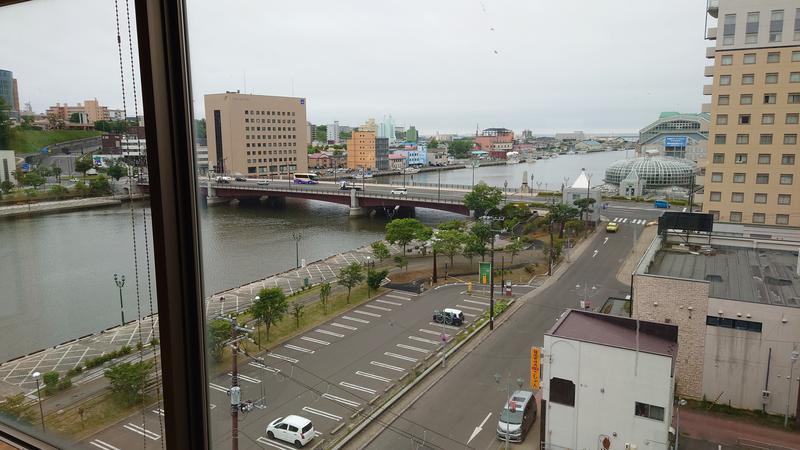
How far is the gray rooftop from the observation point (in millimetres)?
1880

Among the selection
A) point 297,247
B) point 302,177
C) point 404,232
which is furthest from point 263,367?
point 404,232

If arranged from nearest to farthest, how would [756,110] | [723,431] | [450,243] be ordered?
1. [756,110]
2. [723,431]
3. [450,243]

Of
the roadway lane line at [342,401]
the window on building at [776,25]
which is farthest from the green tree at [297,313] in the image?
the window on building at [776,25]

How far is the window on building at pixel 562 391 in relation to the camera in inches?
78.4

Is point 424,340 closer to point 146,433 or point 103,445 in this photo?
point 103,445

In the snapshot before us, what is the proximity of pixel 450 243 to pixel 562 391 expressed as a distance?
3.81 meters

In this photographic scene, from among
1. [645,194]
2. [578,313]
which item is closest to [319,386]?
[578,313]

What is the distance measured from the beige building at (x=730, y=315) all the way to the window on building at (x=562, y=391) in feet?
1.45

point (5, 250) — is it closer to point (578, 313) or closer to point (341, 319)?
point (578, 313)

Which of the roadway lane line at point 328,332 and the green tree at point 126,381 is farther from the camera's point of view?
the roadway lane line at point 328,332

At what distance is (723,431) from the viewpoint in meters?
1.95

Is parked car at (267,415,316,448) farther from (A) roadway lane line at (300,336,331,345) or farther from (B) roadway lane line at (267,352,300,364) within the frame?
(A) roadway lane line at (300,336,331,345)

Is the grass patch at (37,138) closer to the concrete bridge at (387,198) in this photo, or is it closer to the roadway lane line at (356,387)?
the roadway lane line at (356,387)

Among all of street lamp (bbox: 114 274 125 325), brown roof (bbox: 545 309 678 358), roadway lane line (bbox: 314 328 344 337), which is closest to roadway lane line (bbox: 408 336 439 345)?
roadway lane line (bbox: 314 328 344 337)
